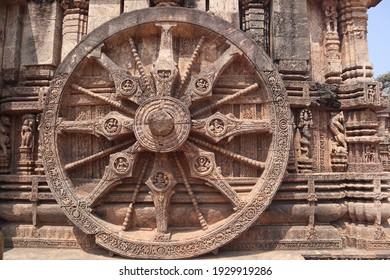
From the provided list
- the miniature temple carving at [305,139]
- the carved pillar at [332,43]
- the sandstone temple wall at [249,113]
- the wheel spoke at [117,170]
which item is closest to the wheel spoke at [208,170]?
the sandstone temple wall at [249,113]

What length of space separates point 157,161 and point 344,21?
17.1 feet

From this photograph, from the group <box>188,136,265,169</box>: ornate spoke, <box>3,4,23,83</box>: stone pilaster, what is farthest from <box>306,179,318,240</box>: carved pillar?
<box>3,4,23,83</box>: stone pilaster

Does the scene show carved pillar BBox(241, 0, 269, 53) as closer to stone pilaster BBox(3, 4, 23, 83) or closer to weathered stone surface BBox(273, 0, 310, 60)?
weathered stone surface BBox(273, 0, 310, 60)

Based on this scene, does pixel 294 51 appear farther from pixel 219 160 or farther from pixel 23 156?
pixel 23 156

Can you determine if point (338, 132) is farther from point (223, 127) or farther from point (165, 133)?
point (165, 133)

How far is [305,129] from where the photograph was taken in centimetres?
586

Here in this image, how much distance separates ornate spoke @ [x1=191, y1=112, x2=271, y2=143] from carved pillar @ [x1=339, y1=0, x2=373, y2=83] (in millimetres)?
2481

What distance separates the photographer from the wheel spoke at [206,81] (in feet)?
17.6

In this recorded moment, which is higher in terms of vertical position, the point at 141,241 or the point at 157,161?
the point at 157,161

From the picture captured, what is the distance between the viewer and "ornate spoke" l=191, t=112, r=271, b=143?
5.33m

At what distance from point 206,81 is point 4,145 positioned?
4.41m

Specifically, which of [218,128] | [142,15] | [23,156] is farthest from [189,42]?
[23,156]

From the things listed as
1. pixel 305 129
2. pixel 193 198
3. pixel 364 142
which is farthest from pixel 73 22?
pixel 364 142
